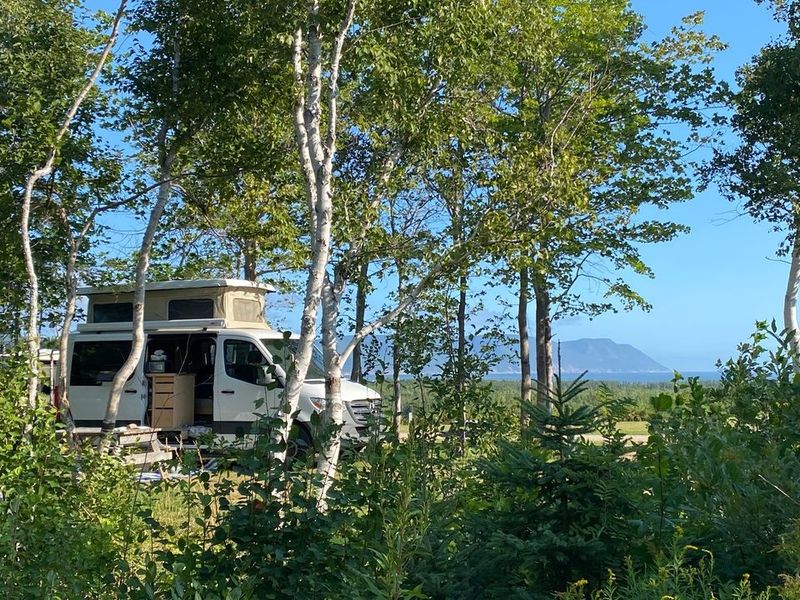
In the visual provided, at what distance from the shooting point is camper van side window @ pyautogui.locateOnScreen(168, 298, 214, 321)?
48.1ft

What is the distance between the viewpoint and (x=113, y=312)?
1584 centimetres

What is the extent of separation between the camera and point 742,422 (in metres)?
4.12

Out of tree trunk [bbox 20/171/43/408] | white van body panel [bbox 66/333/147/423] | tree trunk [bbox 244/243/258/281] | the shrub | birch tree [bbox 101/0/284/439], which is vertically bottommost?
the shrub

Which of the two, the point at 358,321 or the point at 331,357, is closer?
Answer: the point at 331,357

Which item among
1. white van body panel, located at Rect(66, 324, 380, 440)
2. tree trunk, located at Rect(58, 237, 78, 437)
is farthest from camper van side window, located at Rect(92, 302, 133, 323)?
tree trunk, located at Rect(58, 237, 78, 437)

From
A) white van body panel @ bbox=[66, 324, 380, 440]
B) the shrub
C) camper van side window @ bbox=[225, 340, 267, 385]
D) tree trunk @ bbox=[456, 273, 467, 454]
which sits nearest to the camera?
the shrub

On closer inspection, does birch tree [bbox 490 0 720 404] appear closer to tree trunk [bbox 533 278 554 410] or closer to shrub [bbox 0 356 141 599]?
tree trunk [bbox 533 278 554 410]

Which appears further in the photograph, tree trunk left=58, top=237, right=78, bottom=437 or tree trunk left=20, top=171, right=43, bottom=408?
tree trunk left=58, top=237, right=78, bottom=437

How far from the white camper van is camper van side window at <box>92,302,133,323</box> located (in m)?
0.02

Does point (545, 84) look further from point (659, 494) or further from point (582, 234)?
point (659, 494)

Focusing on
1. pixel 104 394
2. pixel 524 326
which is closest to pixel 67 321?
pixel 104 394

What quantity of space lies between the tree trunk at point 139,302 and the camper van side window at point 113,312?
315 centimetres

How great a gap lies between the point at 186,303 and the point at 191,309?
0.16m

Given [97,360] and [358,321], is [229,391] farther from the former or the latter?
[358,321]
